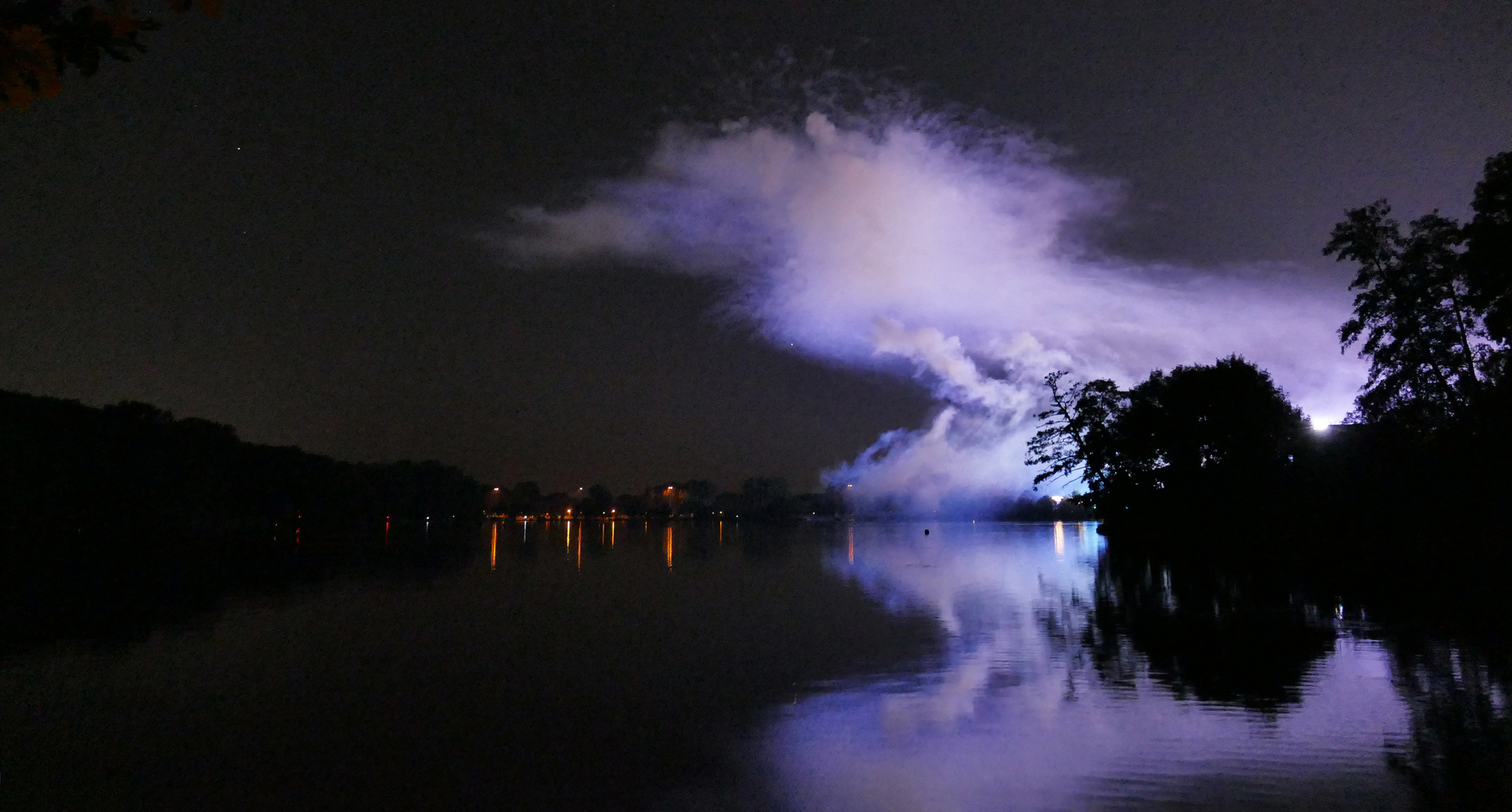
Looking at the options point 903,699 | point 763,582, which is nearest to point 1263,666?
point 903,699

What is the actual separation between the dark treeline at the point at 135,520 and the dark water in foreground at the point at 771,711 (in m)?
7.46

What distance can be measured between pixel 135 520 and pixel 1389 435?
90091 millimetres

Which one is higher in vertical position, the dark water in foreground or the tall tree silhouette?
the tall tree silhouette

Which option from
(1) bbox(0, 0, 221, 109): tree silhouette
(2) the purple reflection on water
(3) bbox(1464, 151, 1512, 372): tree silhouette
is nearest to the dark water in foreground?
(2) the purple reflection on water

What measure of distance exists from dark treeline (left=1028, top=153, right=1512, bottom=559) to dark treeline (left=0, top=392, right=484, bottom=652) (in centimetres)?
3637

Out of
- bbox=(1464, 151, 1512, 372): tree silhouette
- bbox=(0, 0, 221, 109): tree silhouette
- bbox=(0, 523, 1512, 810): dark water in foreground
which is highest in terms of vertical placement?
bbox=(1464, 151, 1512, 372): tree silhouette

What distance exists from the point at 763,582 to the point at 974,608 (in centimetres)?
994

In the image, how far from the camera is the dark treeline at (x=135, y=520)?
25.5m

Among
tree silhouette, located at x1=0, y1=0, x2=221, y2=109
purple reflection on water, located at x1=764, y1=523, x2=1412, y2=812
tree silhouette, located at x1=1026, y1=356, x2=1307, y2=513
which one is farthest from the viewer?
tree silhouette, located at x1=1026, y1=356, x2=1307, y2=513

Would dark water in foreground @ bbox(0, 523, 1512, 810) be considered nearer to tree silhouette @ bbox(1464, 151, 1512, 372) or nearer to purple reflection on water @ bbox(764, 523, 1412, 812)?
purple reflection on water @ bbox(764, 523, 1412, 812)

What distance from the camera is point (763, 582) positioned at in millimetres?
30688

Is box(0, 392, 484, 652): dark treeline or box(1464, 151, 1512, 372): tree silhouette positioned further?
box(1464, 151, 1512, 372): tree silhouette

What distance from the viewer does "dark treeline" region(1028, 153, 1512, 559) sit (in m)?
26.1

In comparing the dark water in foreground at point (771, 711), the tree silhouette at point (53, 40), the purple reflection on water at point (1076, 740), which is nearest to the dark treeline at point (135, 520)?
the dark water in foreground at point (771, 711)
